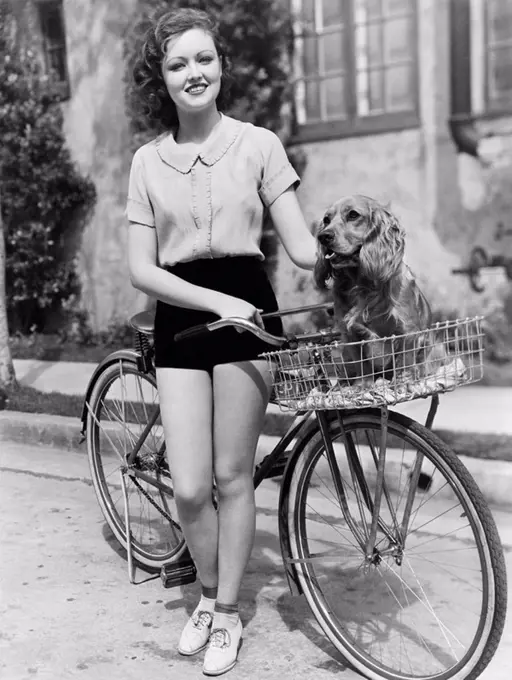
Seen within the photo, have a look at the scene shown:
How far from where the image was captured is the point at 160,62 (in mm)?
2545

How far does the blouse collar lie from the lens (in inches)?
98.3

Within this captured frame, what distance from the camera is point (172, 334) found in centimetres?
259

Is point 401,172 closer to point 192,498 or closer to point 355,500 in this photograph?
point 355,500

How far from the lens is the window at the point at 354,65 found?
6414 mm

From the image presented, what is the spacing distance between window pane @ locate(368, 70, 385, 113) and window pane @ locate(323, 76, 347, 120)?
0.26 m

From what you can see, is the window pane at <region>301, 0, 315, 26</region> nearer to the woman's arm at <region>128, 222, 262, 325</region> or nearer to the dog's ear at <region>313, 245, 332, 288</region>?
the woman's arm at <region>128, 222, 262, 325</region>

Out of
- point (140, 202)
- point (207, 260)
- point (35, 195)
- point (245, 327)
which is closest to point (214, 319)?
point (207, 260)

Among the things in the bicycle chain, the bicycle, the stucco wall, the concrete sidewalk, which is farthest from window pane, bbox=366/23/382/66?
the bicycle chain

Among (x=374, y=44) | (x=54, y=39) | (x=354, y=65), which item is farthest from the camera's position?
(x=54, y=39)

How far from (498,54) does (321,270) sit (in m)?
4.52

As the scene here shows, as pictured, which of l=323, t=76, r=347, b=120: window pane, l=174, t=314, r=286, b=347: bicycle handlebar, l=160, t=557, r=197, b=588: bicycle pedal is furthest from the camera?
l=323, t=76, r=347, b=120: window pane

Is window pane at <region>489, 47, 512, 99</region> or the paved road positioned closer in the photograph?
the paved road

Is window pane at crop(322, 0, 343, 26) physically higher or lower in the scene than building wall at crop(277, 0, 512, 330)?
higher

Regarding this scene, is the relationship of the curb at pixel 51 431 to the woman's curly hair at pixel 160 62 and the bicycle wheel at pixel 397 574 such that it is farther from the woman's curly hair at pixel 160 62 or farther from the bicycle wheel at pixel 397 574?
the woman's curly hair at pixel 160 62
